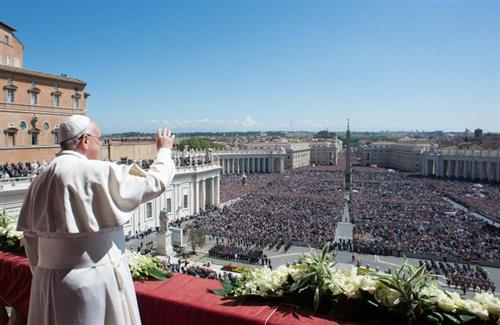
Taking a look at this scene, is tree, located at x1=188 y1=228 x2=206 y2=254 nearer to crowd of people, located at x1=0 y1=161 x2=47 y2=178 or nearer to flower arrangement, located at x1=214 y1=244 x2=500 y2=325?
crowd of people, located at x1=0 y1=161 x2=47 y2=178

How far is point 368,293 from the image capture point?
12.0 feet

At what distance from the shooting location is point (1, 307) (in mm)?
5898

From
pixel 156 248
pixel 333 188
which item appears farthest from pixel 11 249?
pixel 333 188

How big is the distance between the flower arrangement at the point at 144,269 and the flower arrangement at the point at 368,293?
1006mm

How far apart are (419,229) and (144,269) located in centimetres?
3926

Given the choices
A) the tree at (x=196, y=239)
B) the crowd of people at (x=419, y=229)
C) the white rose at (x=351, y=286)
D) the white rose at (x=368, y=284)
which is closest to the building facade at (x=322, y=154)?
the crowd of people at (x=419, y=229)

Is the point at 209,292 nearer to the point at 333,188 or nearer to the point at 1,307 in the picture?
the point at 1,307

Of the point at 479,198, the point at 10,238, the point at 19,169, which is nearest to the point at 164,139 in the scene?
the point at 10,238

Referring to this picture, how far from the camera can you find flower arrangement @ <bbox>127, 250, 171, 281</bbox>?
481 cm

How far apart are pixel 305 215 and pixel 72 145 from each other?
145 feet

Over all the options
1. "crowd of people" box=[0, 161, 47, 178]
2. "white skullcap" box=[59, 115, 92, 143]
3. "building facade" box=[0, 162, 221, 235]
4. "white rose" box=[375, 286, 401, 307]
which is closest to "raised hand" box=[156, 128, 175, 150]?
"white skullcap" box=[59, 115, 92, 143]

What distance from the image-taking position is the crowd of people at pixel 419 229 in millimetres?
31588

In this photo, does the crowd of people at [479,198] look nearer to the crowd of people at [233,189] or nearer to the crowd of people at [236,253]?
the crowd of people at [236,253]

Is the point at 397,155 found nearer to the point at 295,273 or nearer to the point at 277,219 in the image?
the point at 277,219
